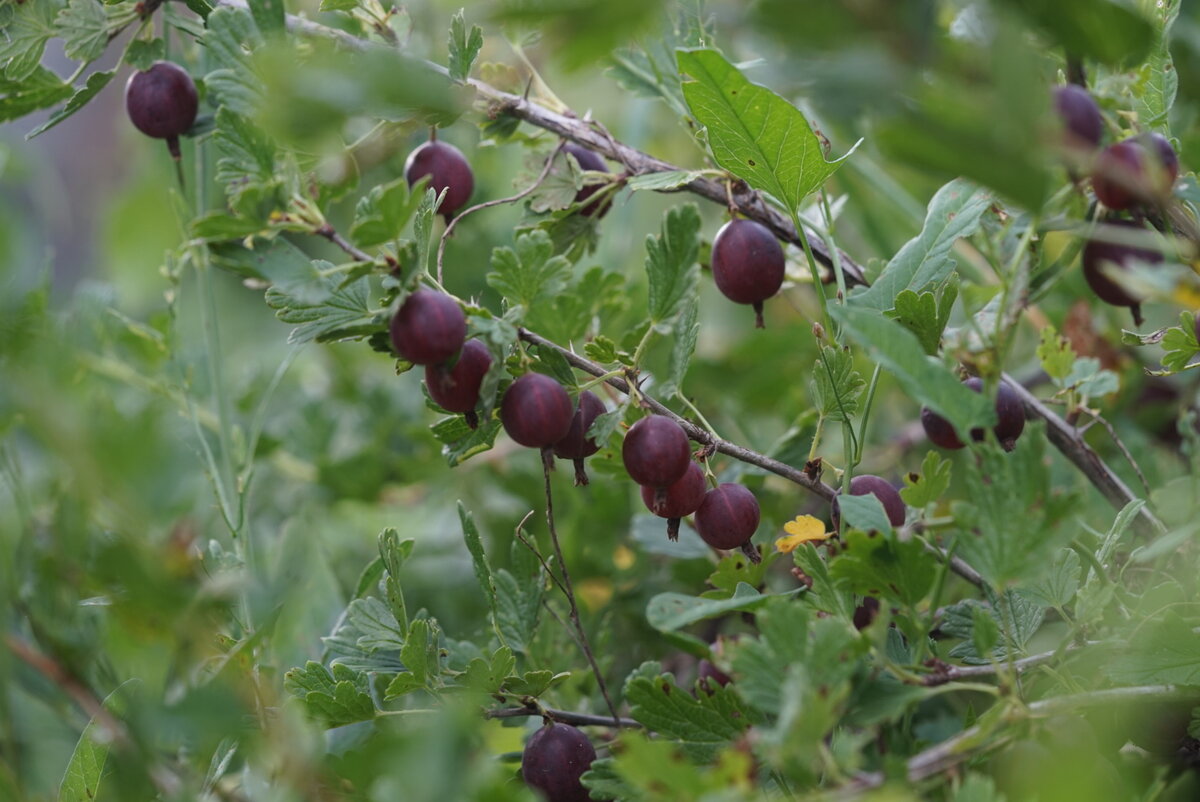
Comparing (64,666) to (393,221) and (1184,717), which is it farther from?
(1184,717)

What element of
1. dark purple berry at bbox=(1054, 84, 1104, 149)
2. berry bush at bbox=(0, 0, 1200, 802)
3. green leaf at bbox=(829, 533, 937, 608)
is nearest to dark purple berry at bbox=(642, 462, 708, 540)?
berry bush at bbox=(0, 0, 1200, 802)

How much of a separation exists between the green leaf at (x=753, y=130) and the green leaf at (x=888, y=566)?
185 millimetres

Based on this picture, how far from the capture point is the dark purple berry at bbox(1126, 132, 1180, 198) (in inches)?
13.7

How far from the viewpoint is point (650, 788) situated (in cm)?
32

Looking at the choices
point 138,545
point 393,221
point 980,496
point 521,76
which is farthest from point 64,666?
point 521,76

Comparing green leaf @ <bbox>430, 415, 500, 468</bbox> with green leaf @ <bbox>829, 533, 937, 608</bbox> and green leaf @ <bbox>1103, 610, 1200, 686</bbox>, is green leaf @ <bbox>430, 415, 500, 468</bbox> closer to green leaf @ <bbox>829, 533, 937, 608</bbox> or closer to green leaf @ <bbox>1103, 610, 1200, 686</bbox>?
green leaf @ <bbox>829, 533, 937, 608</bbox>

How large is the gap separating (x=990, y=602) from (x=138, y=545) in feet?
1.13

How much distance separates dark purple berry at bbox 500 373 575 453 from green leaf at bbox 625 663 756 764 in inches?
4.3

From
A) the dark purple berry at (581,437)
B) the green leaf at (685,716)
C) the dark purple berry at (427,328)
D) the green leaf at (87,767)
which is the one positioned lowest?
the green leaf at (87,767)

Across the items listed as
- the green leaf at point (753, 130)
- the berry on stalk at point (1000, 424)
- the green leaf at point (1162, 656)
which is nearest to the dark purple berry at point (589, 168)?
the green leaf at point (753, 130)

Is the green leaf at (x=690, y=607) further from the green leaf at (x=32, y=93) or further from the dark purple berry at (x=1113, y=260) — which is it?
the green leaf at (x=32, y=93)

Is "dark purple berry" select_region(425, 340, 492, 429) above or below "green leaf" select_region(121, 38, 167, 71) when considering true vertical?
below

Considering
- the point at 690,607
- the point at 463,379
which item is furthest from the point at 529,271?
the point at 690,607

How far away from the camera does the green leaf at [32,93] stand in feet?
1.83
